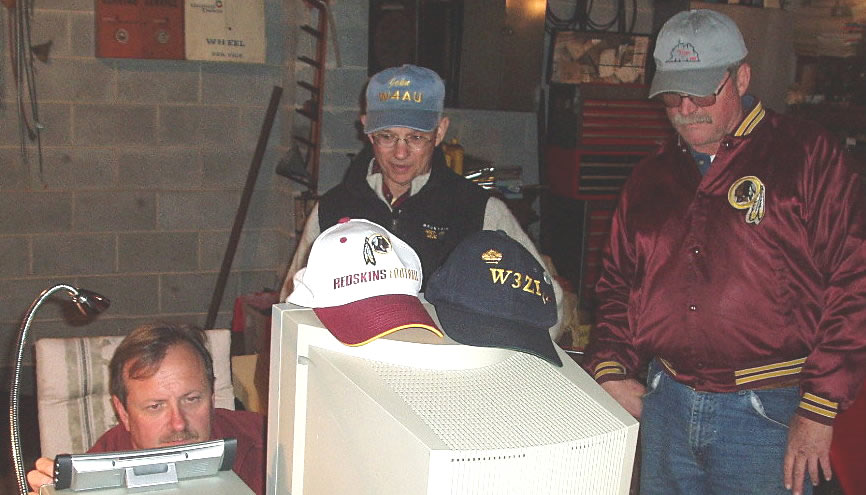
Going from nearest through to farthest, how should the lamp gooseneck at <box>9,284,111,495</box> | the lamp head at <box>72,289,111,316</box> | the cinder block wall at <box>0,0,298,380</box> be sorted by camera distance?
1. the lamp gooseneck at <box>9,284,111,495</box>
2. the lamp head at <box>72,289,111,316</box>
3. the cinder block wall at <box>0,0,298,380</box>

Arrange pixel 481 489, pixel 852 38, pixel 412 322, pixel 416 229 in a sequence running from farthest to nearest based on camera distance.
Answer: pixel 852 38 → pixel 416 229 → pixel 412 322 → pixel 481 489

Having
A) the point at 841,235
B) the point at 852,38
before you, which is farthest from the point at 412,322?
the point at 852,38

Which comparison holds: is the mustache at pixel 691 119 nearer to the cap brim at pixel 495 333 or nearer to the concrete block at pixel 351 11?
the cap brim at pixel 495 333

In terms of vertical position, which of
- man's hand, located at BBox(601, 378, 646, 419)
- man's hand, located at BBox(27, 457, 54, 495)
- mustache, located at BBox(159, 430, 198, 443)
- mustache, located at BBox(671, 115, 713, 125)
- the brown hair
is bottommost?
mustache, located at BBox(159, 430, 198, 443)

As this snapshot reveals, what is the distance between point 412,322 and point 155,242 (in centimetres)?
344

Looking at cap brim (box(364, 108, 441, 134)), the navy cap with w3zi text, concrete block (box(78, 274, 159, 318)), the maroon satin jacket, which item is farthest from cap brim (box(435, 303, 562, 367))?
concrete block (box(78, 274, 159, 318))

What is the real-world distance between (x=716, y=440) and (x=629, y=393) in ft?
0.70

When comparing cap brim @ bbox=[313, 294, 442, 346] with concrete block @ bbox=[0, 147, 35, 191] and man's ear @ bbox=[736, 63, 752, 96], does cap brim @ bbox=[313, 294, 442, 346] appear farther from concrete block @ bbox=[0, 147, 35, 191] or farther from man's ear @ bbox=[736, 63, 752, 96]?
concrete block @ bbox=[0, 147, 35, 191]

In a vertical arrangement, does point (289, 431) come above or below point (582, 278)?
above

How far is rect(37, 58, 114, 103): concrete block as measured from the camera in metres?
3.94

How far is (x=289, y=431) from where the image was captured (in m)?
1.08

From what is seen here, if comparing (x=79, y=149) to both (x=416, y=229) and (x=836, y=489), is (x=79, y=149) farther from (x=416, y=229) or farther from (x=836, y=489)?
(x=836, y=489)

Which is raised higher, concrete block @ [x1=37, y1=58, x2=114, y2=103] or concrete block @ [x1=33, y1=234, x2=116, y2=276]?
concrete block @ [x1=37, y1=58, x2=114, y2=103]

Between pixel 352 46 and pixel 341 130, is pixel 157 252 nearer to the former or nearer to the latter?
pixel 341 130
